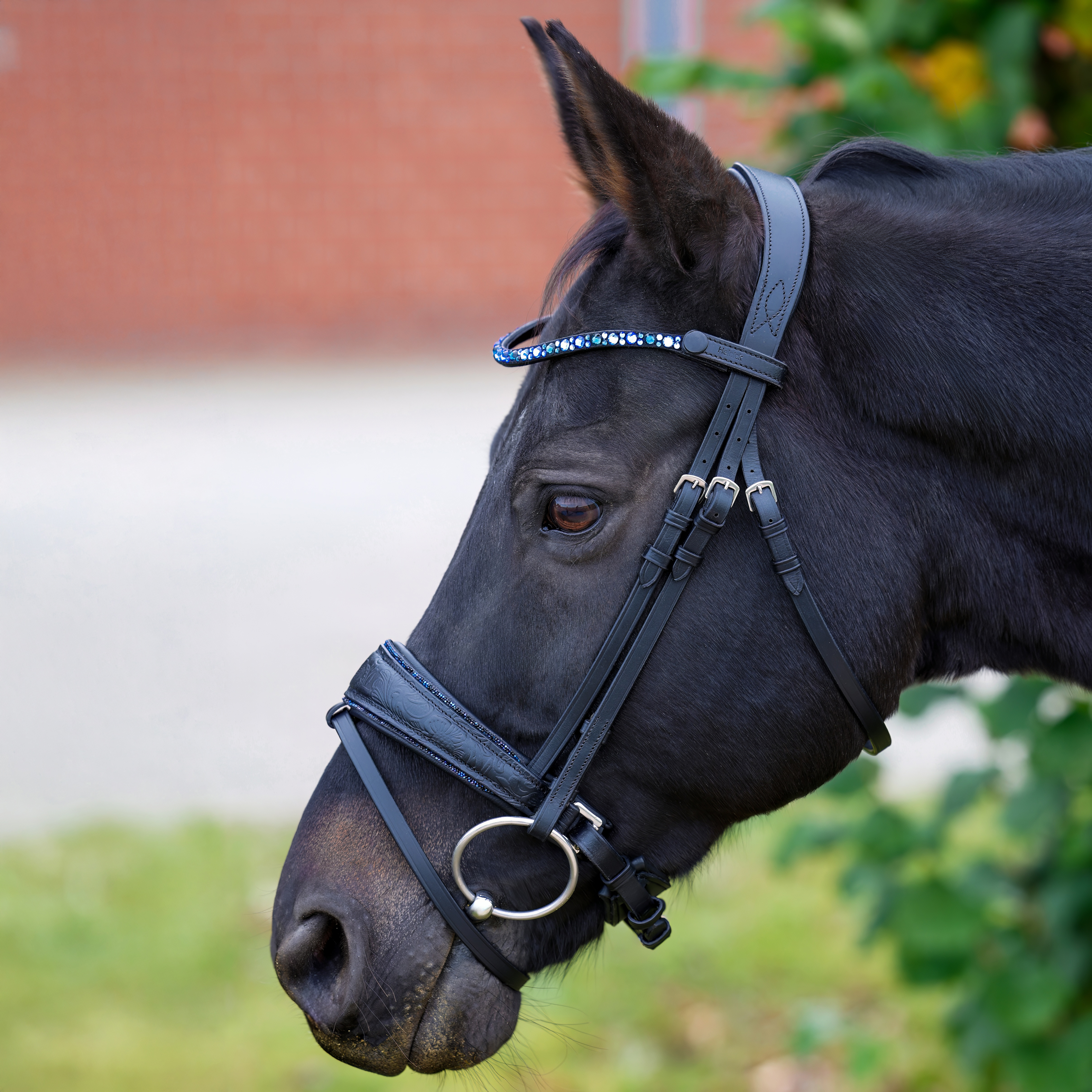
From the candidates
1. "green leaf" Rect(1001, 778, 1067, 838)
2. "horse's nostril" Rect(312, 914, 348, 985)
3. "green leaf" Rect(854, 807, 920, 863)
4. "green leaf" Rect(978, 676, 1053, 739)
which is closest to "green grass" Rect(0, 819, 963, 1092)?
"green leaf" Rect(854, 807, 920, 863)

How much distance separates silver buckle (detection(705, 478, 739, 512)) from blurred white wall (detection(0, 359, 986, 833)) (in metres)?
2.00

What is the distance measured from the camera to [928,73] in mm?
3289

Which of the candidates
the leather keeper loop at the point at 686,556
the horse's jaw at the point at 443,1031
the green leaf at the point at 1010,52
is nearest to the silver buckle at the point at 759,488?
the leather keeper loop at the point at 686,556

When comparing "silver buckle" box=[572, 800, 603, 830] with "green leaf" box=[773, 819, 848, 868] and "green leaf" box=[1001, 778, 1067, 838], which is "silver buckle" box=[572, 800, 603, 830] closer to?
"green leaf" box=[1001, 778, 1067, 838]

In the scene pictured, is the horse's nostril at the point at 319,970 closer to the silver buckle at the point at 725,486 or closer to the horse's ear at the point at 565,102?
the silver buckle at the point at 725,486

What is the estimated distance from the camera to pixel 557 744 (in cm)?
189

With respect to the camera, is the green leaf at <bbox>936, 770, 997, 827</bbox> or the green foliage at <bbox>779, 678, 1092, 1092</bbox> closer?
the green foliage at <bbox>779, 678, 1092, 1092</bbox>

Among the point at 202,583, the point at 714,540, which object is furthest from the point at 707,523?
the point at 202,583

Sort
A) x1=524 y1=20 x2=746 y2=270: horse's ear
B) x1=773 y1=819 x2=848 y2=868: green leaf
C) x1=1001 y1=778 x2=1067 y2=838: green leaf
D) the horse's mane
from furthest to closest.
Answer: x1=773 y1=819 x2=848 y2=868: green leaf, x1=1001 y1=778 x2=1067 y2=838: green leaf, the horse's mane, x1=524 y1=20 x2=746 y2=270: horse's ear

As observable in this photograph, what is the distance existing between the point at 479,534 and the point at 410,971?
0.76 metres

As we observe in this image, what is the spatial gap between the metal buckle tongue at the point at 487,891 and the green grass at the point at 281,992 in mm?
1764

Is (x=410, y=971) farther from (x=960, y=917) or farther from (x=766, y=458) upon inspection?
(x=960, y=917)

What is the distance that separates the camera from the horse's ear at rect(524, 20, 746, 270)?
1.75 meters

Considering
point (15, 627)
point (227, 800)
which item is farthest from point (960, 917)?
point (15, 627)
